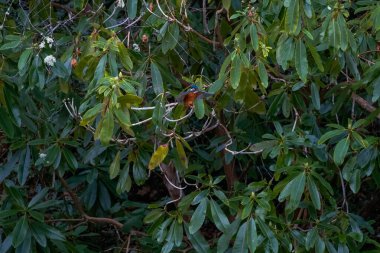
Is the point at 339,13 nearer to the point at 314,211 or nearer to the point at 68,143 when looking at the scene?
the point at 314,211

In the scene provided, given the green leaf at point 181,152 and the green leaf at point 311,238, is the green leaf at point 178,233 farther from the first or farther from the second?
the green leaf at point 311,238

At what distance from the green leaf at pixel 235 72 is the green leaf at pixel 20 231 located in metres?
1.29

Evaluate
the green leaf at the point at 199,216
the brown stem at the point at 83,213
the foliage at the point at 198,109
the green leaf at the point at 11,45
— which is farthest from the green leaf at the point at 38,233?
the green leaf at the point at 11,45

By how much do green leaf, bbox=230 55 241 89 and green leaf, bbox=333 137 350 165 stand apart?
531 mm

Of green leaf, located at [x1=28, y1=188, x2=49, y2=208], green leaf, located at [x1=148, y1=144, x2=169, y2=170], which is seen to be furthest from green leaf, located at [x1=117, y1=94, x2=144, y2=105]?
green leaf, located at [x1=28, y1=188, x2=49, y2=208]

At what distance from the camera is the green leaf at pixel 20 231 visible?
3.61 metres

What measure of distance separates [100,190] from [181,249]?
0.77 meters

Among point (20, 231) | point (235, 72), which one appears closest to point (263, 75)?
point (235, 72)

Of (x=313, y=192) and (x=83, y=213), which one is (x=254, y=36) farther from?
(x=83, y=213)

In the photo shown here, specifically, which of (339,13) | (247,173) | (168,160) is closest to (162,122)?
(168,160)

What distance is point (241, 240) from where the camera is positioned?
123 inches

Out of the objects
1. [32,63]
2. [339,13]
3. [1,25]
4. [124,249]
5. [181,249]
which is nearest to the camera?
[339,13]

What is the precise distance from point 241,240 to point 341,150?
0.53 metres

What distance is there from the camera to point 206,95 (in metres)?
3.03
